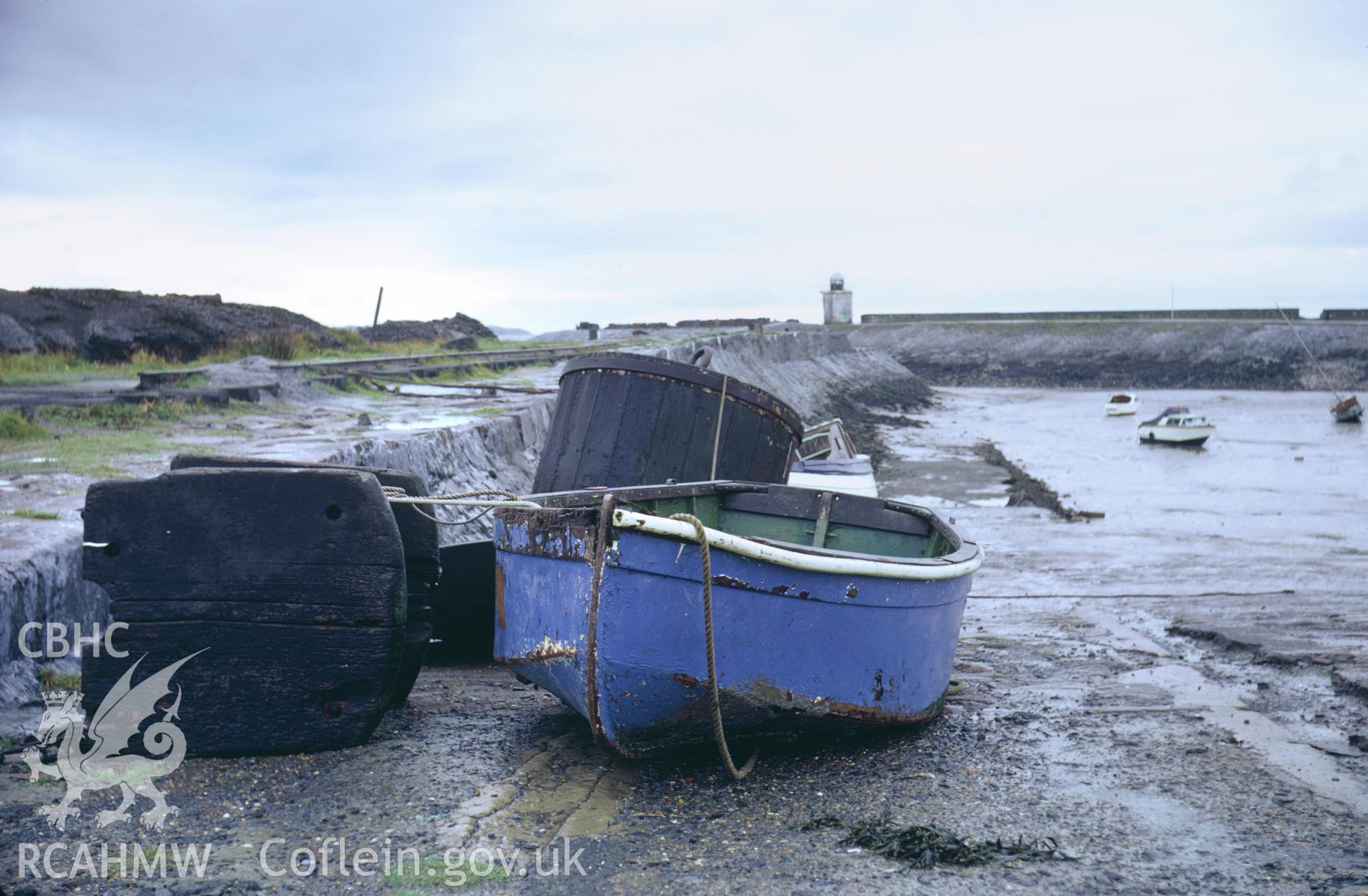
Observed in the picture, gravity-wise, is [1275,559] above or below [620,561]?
below

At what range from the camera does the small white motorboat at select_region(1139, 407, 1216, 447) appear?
114ft

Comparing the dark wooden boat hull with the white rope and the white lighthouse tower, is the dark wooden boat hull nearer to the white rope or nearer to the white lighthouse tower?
the white rope

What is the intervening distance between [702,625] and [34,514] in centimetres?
391

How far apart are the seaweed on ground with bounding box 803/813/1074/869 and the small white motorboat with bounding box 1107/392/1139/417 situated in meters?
48.5

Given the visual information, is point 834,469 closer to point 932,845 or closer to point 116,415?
point 116,415

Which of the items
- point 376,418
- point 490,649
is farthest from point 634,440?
point 376,418

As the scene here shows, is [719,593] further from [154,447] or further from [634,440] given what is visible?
[154,447]

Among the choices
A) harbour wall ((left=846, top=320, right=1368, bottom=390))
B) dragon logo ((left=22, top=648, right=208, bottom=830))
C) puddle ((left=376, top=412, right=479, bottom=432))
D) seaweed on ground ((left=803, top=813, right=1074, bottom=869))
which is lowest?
seaweed on ground ((left=803, top=813, right=1074, bottom=869))

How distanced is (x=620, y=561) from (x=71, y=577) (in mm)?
2921

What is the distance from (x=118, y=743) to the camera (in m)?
4.29

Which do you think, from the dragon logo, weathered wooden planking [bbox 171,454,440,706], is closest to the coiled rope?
weathered wooden planking [bbox 171,454,440,706]

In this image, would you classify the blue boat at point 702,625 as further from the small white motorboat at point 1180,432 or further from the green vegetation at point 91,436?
the small white motorboat at point 1180,432

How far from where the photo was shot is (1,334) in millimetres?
17859

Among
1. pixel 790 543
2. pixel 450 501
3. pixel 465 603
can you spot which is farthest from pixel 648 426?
pixel 450 501
